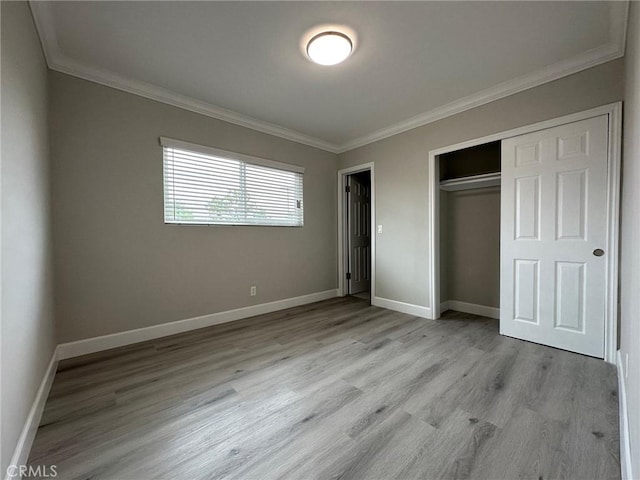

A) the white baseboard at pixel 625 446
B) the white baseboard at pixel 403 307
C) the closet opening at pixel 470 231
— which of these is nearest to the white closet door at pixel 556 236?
the closet opening at pixel 470 231

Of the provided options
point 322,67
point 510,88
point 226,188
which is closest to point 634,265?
point 510,88

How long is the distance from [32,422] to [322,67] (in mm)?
3120

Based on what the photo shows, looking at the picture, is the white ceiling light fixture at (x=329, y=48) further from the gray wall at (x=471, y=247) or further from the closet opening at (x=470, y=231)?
the gray wall at (x=471, y=247)

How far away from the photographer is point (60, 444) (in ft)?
4.33

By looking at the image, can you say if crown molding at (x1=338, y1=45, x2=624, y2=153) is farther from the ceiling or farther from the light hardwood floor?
the light hardwood floor

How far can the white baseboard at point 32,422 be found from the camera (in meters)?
1.19

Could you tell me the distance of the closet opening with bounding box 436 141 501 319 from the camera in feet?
10.7

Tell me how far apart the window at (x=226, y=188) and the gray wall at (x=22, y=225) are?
99 cm

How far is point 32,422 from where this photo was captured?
141 centimetres

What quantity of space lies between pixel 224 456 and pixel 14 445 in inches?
36.3

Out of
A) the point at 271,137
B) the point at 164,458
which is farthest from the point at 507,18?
the point at 164,458

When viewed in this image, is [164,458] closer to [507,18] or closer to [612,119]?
[507,18]

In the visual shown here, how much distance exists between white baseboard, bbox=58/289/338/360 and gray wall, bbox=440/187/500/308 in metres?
2.25

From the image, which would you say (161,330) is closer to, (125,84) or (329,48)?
(125,84)
